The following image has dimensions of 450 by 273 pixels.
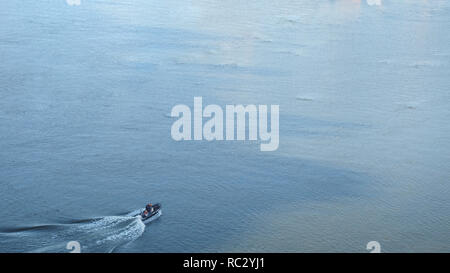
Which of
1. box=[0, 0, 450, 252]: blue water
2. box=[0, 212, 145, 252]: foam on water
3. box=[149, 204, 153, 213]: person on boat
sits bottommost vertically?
box=[0, 212, 145, 252]: foam on water

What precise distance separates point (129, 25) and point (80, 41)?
2.79m

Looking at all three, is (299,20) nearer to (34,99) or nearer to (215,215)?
(34,99)

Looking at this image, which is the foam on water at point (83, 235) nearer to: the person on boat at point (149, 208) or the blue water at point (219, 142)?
the blue water at point (219, 142)

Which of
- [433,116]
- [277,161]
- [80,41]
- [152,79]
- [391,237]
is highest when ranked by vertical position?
[80,41]

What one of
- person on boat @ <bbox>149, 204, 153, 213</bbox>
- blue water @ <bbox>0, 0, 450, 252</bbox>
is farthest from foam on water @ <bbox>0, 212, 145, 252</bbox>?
person on boat @ <bbox>149, 204, 153, 213</bbox>

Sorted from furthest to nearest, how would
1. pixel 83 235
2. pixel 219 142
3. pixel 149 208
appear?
pixel 219 142 → pixel 149 208 → pixel 83 235

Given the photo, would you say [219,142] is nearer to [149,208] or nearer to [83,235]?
[149,208]

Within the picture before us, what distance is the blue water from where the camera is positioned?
488 inches

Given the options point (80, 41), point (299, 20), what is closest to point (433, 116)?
point (299, 20)

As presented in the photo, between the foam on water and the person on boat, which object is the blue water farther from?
the person on boat

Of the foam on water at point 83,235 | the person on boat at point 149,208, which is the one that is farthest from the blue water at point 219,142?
the person on boat at point 149,208

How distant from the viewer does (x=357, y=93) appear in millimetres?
19266

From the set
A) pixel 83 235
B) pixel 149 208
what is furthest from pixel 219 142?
pixel 83 235

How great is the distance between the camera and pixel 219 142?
52.0 feet
